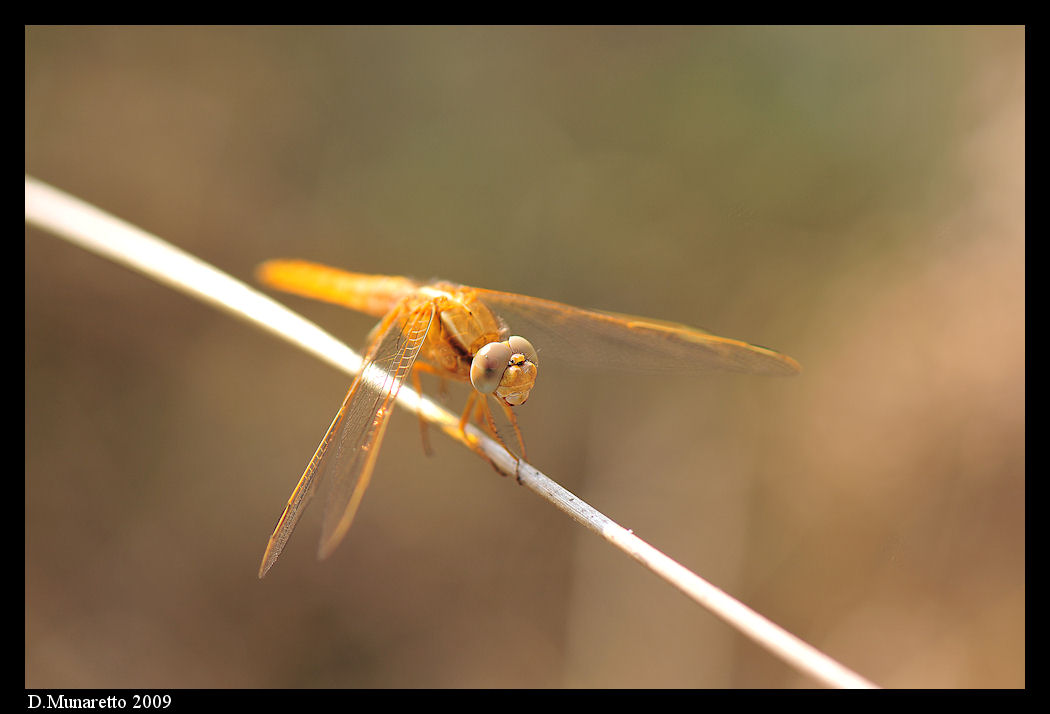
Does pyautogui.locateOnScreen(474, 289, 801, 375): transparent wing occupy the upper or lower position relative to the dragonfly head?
upper

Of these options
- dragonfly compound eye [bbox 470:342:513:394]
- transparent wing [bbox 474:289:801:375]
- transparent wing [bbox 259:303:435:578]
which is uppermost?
transparent wing [bbox 474:289:801:375]

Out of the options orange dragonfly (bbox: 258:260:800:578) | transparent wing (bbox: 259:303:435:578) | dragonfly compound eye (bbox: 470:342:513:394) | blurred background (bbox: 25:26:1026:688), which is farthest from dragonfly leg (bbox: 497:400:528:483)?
blurred background (bbox: 25:26:1026:688)

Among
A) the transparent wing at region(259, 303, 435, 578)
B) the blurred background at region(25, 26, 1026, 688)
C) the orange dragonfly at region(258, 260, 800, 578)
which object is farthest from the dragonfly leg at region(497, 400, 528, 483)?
the blurred background at region(25, 26, 1026, 688)

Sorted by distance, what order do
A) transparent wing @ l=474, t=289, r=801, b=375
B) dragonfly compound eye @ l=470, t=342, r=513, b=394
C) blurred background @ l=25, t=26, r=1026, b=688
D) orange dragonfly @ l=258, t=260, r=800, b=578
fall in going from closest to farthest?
orange dragonfly @ l=258, t=260, r=800, b=578
dragonfly compound eye @ l=470, t=342, r=513, b=394
transparent wing @ l=474, t=289, r=801, b=375
blurred background @ l=25, t=26, r=1026, b=688

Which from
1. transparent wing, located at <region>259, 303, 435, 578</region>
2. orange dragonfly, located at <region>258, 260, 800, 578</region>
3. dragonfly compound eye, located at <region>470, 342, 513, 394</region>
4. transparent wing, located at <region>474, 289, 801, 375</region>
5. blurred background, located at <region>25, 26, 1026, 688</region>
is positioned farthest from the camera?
blurred background, located at <region>25, 26, 1026, 688</region>

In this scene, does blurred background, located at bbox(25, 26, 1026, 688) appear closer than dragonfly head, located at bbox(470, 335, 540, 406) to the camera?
No

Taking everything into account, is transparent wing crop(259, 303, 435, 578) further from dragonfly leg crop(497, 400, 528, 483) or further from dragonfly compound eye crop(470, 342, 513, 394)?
dragonfly leg crop(497, 400, 528, 483)

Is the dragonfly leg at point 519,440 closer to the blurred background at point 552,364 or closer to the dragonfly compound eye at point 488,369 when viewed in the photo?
the dragonfly compound eye at point 488,369
